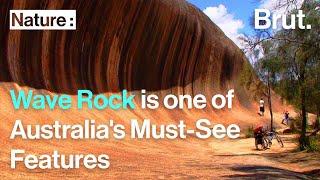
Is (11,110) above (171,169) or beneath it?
above

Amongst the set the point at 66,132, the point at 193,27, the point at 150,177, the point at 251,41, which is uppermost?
the point at 193,27

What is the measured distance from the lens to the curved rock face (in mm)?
19875

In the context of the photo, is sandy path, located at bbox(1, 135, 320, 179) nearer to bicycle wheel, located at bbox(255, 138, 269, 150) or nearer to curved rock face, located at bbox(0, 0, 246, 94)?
Result: bicycle wheel, located at bbox(255, 138, 269, 150)

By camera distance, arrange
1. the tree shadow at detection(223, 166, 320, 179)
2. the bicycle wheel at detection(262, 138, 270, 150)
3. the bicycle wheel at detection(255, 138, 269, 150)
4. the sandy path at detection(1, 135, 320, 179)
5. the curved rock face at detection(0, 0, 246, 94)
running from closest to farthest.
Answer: the sandy path at detection(1, 135, 320, 179) → the tree shadow at detection(223, 166, 320, 179) → the bicycle wheel at detection(255, 138, 269, 150) → the bicycle wheel at detection(262, 138, 270, 150) → the curved rock face at detection(0, 0, 246, 94)

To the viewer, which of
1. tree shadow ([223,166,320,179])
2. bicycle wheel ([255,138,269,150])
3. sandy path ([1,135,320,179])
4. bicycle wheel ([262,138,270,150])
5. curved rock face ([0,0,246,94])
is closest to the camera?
sandy path ([1,135,320,179])

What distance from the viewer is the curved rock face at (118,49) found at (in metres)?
19.9

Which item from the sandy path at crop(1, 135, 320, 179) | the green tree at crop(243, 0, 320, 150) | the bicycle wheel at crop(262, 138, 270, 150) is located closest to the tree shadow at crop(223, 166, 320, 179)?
the sandy path at crop(1, 135, 320, 179)

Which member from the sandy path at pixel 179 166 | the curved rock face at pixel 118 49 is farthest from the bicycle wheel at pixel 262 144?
the curved rock face at pixel 118 49

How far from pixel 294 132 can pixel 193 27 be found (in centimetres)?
1292

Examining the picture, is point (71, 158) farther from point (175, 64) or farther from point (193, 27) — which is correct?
point (193, 27)

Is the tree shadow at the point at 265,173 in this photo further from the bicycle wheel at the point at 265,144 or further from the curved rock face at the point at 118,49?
the bicycle wheel at the point at 265,144

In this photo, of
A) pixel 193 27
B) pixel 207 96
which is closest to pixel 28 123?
pixel 193 27

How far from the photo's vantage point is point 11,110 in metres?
15.5

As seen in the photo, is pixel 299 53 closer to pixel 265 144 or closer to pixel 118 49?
pixel 265 144
